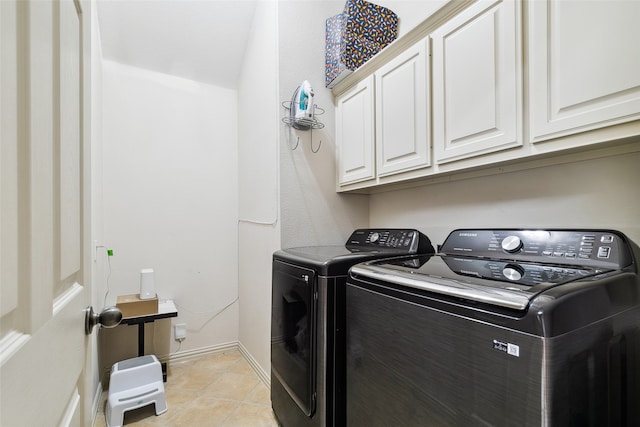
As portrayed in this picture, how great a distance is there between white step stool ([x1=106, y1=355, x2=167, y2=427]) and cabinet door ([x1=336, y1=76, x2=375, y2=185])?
1803 millimetres

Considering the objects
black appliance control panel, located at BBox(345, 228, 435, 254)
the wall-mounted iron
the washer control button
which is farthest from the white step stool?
the washer control button

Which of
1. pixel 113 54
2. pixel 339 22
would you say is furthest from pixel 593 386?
pixel 113 54

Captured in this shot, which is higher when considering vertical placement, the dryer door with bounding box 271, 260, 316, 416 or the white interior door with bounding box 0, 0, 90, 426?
the white interior door with bounding box 0, 0, 90, 426

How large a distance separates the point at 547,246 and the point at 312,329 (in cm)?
102

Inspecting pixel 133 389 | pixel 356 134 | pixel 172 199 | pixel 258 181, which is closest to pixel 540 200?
pixel 356 134

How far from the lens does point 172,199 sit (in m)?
2.54

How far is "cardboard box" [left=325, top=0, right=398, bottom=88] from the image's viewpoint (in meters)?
1.86

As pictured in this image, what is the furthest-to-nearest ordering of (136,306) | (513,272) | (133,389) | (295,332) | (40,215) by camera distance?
(136,306)
(133,389)
(295,332)
(513,272)
(40,215)

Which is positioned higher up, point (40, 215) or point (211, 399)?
point (40, 215)

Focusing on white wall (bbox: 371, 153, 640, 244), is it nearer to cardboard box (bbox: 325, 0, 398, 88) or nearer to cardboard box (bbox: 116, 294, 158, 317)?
cardboard box (bbox: 325, 0, 398, 88)

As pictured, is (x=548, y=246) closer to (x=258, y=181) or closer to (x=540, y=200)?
(x=540, y=200)

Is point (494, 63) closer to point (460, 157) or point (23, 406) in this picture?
point (460, 157)

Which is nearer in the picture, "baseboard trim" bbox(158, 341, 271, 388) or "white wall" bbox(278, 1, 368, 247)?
Answer: "white wall" bbox(278, 1, 368, 247)

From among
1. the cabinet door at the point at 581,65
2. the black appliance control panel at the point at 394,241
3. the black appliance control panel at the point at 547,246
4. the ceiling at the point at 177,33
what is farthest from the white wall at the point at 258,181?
the cabinet door at the point at 581,65
